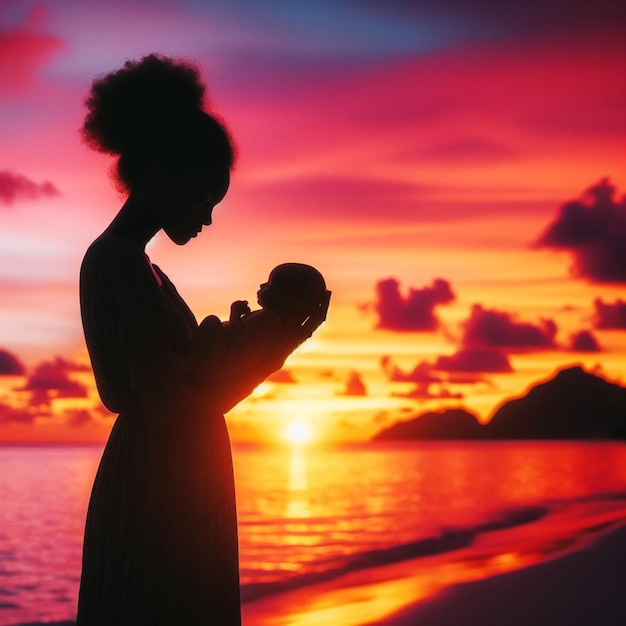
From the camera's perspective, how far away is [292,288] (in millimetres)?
2914

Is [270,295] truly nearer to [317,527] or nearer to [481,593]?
[481,593]

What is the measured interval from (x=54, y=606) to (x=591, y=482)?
44.0m

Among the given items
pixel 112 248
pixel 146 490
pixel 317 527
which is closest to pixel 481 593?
pixel 146 490

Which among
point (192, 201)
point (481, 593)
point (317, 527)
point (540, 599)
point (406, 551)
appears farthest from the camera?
point (317, 527)

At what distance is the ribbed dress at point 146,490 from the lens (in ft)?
9.48

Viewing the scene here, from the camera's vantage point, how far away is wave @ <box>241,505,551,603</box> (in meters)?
18.9

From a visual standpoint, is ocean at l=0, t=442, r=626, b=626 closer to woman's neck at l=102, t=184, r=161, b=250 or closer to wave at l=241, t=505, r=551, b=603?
wave at l=241, t=505, r=551, b=603

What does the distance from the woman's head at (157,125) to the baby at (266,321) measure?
1.22ft

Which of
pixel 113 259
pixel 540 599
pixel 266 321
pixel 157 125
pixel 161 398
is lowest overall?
pixel 540 599

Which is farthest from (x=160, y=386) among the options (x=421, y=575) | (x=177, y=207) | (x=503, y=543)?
(x=503, y=543)

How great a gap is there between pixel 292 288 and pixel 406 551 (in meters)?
23.1

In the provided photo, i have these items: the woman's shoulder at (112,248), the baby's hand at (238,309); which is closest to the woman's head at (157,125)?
the woman's shoulder at (112,248)

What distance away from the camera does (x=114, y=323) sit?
2877mm

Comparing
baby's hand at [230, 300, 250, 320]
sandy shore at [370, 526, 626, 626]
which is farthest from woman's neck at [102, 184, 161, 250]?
sandy shore at [370, 526, 626, 626]
